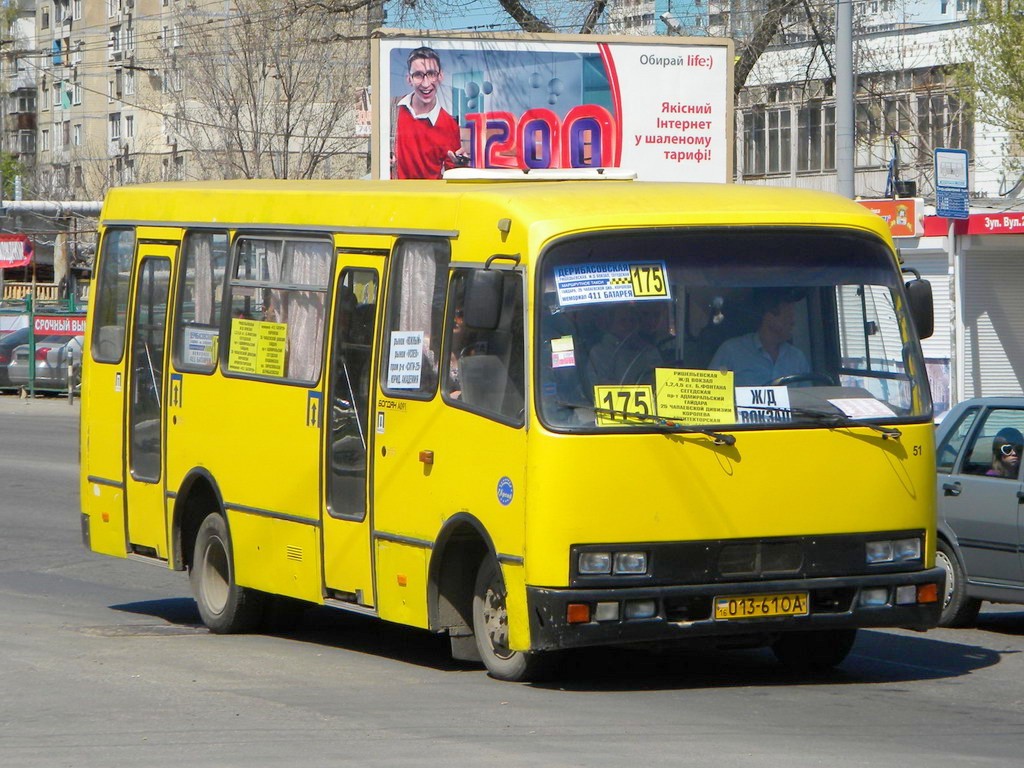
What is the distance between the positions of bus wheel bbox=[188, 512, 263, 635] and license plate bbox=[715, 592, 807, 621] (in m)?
3.77

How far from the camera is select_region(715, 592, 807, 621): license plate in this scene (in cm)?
814

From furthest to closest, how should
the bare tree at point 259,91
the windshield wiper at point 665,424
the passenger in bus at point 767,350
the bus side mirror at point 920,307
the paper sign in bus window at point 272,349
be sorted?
1. the bare tree at point 259,91
2. the paper sign in bus window at point 272,349
3. the bus side mirror at point 920,307
4. the passenger in bus at point 767,350
5. the windshield wiper at point 665,424

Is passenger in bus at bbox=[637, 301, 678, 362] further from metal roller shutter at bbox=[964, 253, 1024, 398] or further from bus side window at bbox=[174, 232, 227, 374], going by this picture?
metal roller shutter at bbox=[964, 253, 1024, 398]

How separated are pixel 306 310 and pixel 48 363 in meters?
28.3

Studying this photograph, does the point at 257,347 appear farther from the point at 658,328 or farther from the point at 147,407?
the point at 658,328

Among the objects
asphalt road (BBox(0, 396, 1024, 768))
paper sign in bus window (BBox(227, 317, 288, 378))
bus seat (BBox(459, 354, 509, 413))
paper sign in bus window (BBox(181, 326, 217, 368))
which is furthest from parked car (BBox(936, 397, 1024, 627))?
paper sign in bus window (BBox(181, 326, 217, 368))

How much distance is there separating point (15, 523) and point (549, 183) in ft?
32.8

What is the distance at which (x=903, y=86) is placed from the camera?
43.3 m

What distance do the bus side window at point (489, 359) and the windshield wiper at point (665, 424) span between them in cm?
32

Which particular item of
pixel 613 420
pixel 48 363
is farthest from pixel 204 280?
pixel 48 363

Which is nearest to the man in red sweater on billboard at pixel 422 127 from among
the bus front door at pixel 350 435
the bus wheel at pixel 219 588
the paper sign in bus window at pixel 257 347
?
the bus wheel at pixel 219 588

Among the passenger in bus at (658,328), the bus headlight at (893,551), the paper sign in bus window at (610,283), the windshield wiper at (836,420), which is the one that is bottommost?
the bus headlight at (893,551)

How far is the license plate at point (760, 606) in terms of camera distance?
8141mm

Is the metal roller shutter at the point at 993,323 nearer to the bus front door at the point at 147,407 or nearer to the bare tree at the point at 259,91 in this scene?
the bus front door at the point at 147,407
